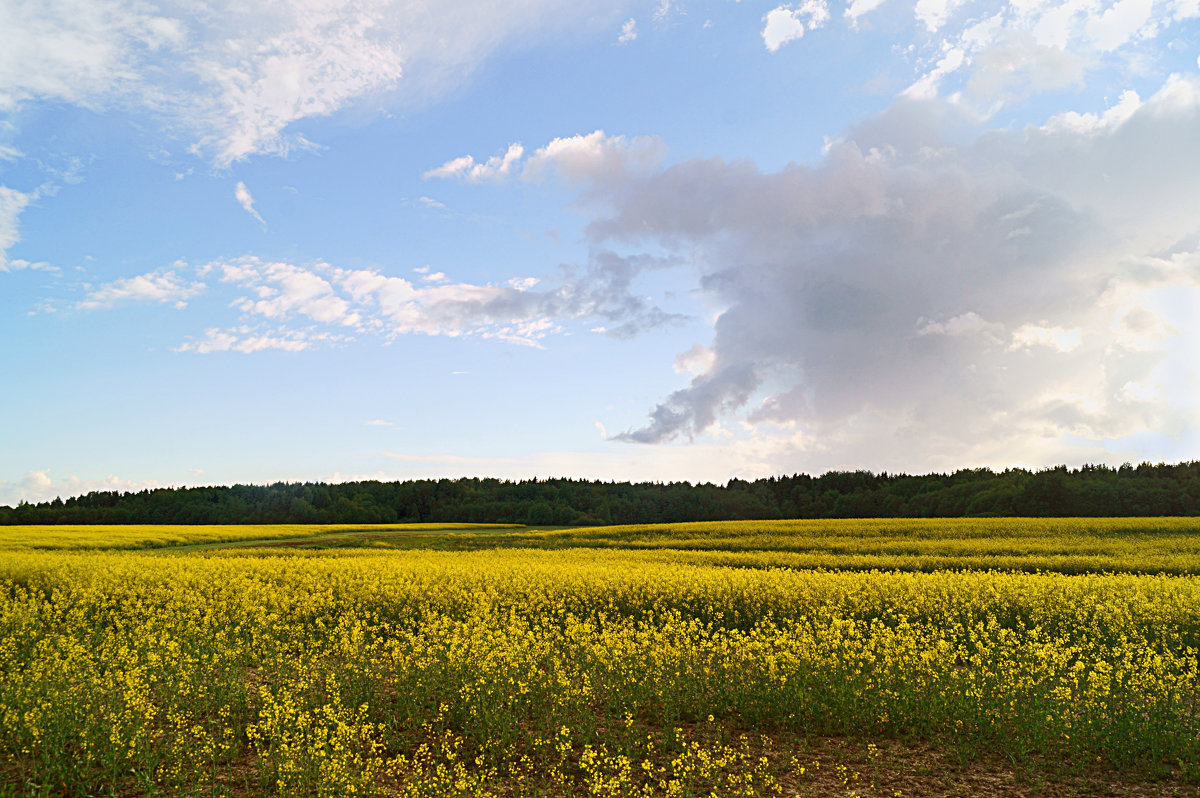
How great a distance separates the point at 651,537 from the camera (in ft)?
157

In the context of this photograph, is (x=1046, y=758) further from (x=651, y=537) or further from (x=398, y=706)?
(x=651, y=537)

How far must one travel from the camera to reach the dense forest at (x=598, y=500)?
70688mm

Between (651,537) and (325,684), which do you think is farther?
(651,537)

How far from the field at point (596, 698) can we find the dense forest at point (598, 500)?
6093 cm

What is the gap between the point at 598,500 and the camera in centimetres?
9938

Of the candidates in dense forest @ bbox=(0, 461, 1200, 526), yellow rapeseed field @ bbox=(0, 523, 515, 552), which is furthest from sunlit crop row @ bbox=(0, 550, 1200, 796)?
dense forest @ bbox=(0, 461, 1200, 526)

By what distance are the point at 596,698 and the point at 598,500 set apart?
294 feet

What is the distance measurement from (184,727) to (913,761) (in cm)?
984

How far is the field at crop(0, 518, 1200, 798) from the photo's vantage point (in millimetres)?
7875

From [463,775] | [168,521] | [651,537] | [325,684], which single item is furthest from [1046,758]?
[168,521]

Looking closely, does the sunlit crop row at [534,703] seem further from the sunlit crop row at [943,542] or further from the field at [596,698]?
the sunlit crop row at [943,542]

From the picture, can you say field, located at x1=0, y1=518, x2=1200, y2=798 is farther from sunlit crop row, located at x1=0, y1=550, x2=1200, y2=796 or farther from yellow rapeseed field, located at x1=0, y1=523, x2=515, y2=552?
yellow rapeseed field, located at x1=0, y1=523, x2=515, y2=552

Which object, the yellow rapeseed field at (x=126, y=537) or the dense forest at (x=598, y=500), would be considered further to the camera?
the dense forest at (x=598, y=500)


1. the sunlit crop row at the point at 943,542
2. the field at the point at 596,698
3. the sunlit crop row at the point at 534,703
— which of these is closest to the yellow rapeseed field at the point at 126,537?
the sunlit crop row at the point at 943,542
